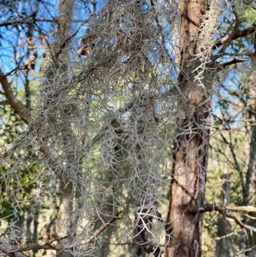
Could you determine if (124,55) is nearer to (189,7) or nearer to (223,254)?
(189,7)

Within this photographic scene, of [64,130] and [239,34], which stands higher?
[239,34]

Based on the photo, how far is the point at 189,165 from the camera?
1.82 metres

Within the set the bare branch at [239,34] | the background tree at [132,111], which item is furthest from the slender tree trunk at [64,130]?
the bare branch at [239,34]

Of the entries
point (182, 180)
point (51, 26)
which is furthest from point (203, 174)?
point (51, 26)

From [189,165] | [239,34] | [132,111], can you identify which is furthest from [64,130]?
[239,34]

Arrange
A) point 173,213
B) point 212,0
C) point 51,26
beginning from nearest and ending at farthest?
point 212,0
point 173,213
point 51,26

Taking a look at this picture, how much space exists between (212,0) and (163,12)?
0.66ft

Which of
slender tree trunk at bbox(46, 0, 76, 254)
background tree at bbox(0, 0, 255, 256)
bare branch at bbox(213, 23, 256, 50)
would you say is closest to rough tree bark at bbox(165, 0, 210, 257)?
background tree at bbox(0, 0, 255, 256)

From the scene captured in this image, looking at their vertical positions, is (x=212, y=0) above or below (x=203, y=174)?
above

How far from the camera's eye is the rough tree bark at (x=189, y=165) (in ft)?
5.84

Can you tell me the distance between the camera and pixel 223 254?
346cm

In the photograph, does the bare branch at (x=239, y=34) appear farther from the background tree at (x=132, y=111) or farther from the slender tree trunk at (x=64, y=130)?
the slender tree trunk at (x=64, y=130)

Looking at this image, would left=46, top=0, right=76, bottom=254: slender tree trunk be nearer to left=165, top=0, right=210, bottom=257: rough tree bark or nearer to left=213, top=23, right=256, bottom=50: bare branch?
left=165, top=0, right=210, bottom=257: rough tree bark

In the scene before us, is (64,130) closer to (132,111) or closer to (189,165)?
(132,111)
